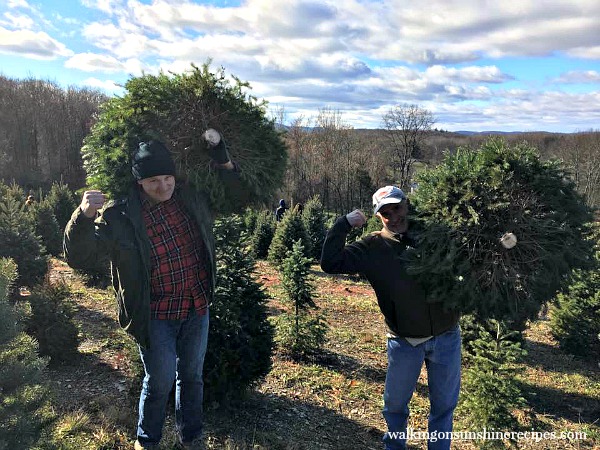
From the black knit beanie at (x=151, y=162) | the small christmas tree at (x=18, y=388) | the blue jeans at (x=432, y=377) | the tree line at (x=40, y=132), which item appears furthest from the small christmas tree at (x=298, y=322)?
the tree line at (x=40, y=132)

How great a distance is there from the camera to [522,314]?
2842 mm

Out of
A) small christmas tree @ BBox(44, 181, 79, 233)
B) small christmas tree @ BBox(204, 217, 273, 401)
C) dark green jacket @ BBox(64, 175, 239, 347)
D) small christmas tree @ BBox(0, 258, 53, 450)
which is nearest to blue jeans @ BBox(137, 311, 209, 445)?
dark green jacket @ BBox(64, 175, 239, 347)

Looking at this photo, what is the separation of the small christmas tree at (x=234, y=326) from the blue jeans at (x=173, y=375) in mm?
1196

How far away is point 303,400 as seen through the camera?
5.02 metres

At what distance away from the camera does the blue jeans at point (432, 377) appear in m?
2.95

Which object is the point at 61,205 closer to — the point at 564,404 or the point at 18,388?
the point at 18,388

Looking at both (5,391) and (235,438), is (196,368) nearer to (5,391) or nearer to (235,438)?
(5,391)

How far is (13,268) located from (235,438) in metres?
2.47

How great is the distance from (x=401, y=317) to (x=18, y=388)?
2.26 m

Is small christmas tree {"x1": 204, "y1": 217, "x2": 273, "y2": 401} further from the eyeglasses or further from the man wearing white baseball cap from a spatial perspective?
the eyeglasses

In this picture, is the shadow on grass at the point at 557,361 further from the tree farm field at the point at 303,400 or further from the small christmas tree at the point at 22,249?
the small christmas tree at the point at 22,249

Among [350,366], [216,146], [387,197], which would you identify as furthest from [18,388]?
[350,366]

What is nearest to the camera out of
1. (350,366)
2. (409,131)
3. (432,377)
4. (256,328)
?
(432,377)

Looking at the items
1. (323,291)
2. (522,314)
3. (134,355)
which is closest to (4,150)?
(323,291)
